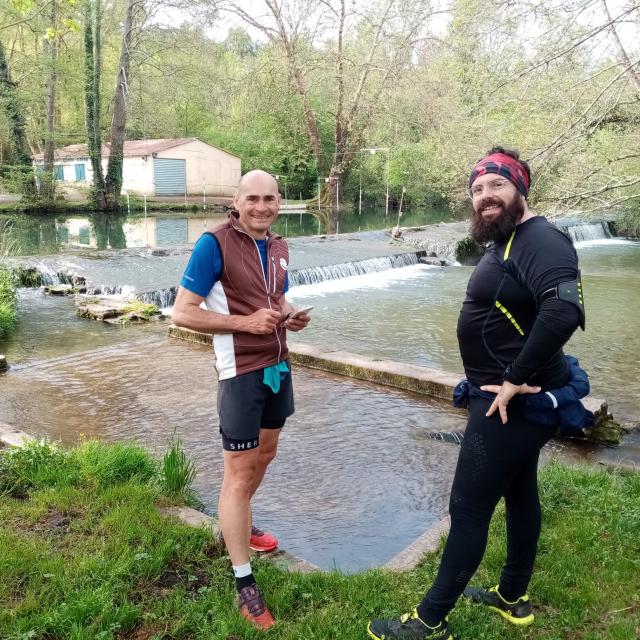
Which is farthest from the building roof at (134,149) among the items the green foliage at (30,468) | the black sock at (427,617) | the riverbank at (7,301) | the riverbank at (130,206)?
the black sock at (427,617)

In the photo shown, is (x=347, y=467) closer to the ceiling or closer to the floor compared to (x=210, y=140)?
closer to the floor

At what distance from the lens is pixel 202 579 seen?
9.20 feet

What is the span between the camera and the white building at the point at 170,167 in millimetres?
34375

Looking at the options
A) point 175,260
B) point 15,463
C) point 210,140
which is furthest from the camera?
point 210,140

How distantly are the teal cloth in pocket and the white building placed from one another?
3272 centimetres

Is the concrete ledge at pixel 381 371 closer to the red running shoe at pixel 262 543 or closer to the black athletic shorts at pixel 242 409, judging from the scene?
the red running shoe at pixel 262 543

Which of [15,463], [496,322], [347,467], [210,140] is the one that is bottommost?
[347,467]

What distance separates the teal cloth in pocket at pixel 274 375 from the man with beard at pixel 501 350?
2.45ft

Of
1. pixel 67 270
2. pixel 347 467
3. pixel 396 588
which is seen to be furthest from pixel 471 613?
pixel 67 270

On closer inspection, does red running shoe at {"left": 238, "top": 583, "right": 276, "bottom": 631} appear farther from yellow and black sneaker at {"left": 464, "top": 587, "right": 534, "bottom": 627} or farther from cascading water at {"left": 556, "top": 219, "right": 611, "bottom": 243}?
cascading water at {"left": 556, "top": 219, "right": 611, "bottom": 243}

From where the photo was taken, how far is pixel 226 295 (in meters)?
2.57

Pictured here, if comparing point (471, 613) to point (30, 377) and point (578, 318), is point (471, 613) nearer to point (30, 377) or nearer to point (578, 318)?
point (578, 318)

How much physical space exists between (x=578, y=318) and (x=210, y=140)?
138ft

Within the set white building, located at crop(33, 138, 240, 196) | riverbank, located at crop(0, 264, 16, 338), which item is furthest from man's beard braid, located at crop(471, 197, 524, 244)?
white building, located at crop(33, 138, 240, 196)
